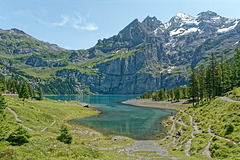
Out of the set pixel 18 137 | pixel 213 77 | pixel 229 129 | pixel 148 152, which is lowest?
pixel 148 152

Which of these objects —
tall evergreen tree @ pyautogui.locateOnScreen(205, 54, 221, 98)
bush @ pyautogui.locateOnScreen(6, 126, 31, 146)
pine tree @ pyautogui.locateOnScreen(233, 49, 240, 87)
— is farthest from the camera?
tall evergreen tree @ pyautogui.locateOnScreen(205, 54, 221, 98)

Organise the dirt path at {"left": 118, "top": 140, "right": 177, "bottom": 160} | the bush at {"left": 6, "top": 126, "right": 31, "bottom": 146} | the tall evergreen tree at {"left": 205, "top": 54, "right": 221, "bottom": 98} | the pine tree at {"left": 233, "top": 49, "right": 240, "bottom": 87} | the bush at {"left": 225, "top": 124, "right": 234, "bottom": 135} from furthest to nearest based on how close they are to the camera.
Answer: the tall evergreen tree at {"left": 205, "top": 54, "right": 221, "bottom": 98}, the pine tree at {"left": 233, "top": 49, "right": 240, "bottom": 87}, the bush at {"left": 225, "top": 124, "right": 234, "bottom": 135}, the dirt path at {"left": 118, "top": 140, "right": 177, "bottom": 160}, the bush at {"left": 6, "top": 126, "right": 31, "bottom": 146}

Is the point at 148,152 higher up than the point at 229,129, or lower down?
lower down

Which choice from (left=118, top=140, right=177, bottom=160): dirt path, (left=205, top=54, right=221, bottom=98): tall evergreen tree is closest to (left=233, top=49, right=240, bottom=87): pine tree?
(left=205, top=54, right=221, bottom=98): tall evergreen tree

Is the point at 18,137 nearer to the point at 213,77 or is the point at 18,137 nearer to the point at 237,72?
the point at 213,77

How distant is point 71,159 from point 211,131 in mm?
36762

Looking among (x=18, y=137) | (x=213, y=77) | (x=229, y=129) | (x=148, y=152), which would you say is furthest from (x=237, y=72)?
(x=18, y=137)

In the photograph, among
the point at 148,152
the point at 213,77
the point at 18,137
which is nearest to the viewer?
the point at 18,137

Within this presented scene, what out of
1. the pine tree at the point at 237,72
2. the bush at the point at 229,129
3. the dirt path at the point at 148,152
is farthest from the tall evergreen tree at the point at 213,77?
the dirt path at the point at 148,152

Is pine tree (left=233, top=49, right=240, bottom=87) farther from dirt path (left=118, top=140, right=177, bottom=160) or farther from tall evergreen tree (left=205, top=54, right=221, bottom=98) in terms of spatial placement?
dirt path (left=118, top=140, right=177, bottom=160)

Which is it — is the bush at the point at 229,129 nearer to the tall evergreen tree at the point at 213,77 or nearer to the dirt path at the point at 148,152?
the dirt path at the point at 148,152

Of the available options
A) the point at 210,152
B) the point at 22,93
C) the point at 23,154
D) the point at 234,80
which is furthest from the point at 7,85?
the point at 234,80

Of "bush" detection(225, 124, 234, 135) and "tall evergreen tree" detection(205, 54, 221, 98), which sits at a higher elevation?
"tall evergreen tree" detection(205, 54, 221, 98)

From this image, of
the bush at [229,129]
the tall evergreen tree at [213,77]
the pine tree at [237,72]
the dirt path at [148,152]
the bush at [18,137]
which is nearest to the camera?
the bush at [18,137]
